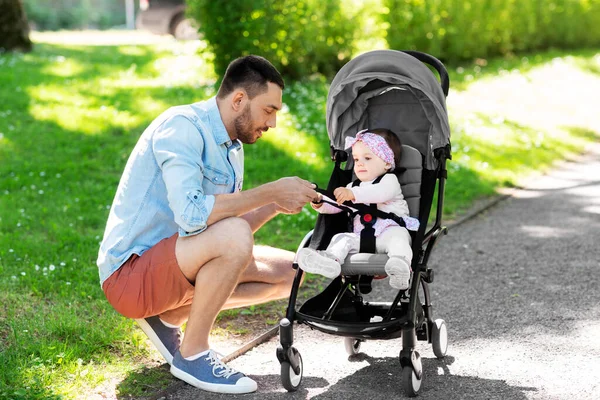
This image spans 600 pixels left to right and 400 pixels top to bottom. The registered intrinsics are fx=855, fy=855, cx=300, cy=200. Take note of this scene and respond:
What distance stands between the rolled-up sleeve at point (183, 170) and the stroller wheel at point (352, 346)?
1.04 meters

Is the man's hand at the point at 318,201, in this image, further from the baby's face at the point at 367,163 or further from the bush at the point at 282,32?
the bush at the point at 282,32

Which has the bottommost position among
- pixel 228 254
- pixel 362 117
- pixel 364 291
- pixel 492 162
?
pixel 492 162

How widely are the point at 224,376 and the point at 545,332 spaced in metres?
1.86

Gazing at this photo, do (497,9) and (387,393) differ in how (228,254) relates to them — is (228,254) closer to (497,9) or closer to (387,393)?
(387,393)

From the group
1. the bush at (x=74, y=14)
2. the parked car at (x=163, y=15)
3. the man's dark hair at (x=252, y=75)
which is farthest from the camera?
the bush at (x=74, y=14)

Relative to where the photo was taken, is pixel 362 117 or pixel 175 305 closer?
pixel 175 305

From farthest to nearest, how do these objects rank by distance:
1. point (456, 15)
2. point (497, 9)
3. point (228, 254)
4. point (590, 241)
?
point (497, 9)
point (456, 15)
point (590, 241)
point (228, 254)

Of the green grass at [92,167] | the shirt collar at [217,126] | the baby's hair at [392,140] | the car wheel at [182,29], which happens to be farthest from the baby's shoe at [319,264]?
the car wheel at [182,29]

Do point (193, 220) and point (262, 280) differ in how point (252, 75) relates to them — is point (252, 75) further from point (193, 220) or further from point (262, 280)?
point (262, 280)

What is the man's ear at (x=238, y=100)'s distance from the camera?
13.8 feet

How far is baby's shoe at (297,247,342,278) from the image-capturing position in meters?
4.00

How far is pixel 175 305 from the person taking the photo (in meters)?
4.23

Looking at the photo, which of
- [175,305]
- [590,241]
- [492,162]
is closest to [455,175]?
[492,162]

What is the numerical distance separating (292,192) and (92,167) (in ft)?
15.3
